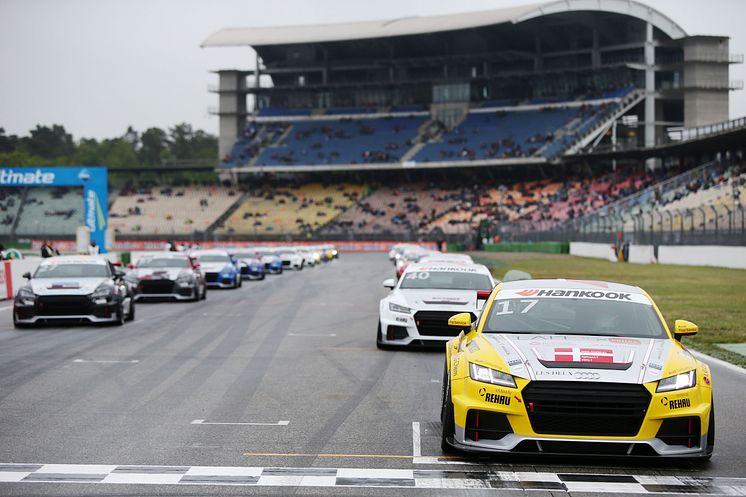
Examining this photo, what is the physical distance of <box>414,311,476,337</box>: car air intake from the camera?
1487cm

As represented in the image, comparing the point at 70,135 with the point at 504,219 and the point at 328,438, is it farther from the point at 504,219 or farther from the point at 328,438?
the point at 328,438

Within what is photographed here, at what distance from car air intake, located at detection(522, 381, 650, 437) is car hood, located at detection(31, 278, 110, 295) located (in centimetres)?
1351

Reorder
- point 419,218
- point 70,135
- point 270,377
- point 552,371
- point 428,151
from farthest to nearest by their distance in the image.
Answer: point 70,135
point 428,151
point 419,218
point 270,377
point 552,371

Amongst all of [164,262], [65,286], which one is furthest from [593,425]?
[164,262]

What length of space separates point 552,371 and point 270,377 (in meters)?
5.74

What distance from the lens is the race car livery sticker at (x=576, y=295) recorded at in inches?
336

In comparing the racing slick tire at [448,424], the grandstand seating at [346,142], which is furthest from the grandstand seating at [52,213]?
the racing slick tire at [448,424]

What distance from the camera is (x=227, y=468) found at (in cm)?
704

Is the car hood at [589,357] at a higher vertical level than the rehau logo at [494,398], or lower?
higher

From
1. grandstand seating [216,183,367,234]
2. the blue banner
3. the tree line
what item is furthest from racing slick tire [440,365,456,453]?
the tree line

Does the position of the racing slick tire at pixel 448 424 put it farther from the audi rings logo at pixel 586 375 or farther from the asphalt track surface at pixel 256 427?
the audi rings logo at pixel 586 375

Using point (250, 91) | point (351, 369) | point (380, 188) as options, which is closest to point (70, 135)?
point (250, 91)

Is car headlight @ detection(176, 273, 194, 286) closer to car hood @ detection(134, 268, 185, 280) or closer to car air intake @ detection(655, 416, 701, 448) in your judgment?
car hood @ detection(134, 268, 185, 280)

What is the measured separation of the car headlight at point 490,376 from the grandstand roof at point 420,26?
8097 cm
